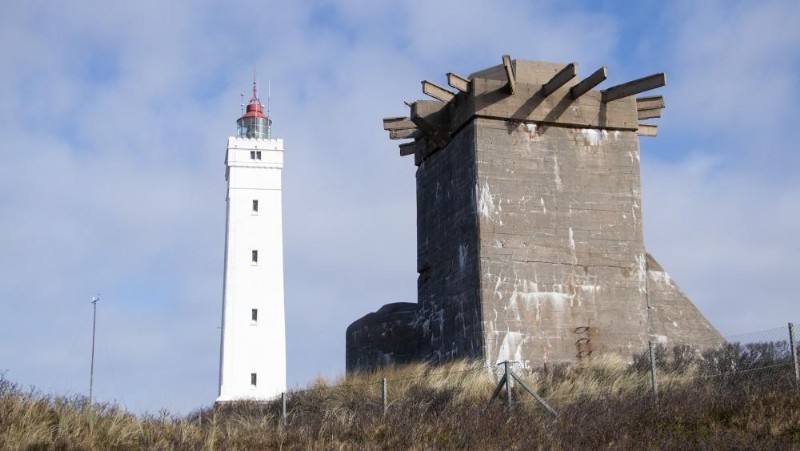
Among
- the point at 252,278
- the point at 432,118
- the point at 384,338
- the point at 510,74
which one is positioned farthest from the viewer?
the point at 252,278

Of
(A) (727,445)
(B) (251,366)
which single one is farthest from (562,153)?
(B) (251,366)

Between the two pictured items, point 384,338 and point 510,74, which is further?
point 384,338

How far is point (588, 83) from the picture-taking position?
18.6 metres

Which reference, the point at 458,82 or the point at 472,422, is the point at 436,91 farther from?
the point at 472,422

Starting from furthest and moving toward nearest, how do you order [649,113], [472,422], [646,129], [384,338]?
1. [384,338]
2. [646,129]
3. [649,113]
4. [472,422]

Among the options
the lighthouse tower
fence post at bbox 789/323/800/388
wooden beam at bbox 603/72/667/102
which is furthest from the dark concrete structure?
the lighthouse tower

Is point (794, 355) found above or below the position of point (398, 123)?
below

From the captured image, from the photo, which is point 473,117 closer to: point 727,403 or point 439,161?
point 439,161

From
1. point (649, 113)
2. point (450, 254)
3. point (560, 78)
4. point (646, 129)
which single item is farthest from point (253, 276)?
point (560, 78)

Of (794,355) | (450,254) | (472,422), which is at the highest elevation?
(450,254)

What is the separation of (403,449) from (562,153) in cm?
844

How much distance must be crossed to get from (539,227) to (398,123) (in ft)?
12.6

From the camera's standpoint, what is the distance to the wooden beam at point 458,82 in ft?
61.4

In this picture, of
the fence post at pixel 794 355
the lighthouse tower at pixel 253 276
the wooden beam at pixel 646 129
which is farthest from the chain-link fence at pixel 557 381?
the lighthouse tower at pixel 253 276
